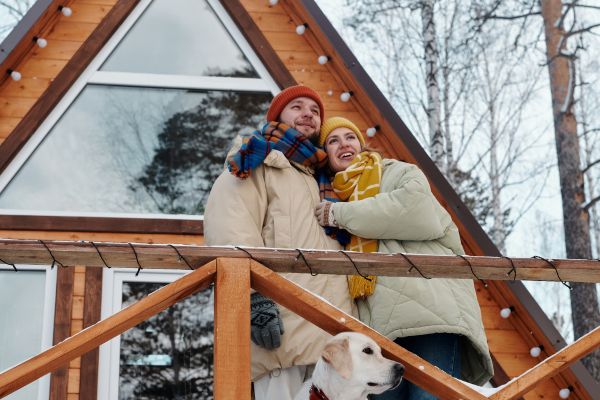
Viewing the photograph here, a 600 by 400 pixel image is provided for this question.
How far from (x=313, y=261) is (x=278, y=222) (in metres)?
0.61

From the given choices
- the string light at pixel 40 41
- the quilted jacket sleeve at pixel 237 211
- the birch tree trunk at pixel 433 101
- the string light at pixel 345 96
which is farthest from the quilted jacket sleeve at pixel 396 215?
the birch tree trunk at pixel 433 101

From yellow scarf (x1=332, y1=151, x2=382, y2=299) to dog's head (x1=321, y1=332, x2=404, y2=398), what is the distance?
19.7 inches

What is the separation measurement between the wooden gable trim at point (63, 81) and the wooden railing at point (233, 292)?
337cm

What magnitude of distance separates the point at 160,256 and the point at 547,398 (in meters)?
3.99

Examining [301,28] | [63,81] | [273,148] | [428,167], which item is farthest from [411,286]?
[63,81]

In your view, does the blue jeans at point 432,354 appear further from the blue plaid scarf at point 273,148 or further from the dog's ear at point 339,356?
the blue plaid scarf at point 273,148

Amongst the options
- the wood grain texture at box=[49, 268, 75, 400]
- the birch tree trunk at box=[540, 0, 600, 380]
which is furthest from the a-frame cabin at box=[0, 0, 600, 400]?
the birch tree trunk at box=[540, 0, 600, 380]

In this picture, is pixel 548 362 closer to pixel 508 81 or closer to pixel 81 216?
pixel 81 216

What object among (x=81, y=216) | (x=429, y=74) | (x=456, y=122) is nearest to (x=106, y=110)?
(x=81, y=216)

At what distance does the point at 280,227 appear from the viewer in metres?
3.78

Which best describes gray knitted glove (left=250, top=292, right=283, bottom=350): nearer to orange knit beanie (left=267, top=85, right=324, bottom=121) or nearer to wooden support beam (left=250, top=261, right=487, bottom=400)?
wooden support beam (left=250, top=261, right=487, bottom=400)

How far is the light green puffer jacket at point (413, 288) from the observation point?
3605 mm

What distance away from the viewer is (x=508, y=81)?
656 inches

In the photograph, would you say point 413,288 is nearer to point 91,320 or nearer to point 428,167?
point 428,167
